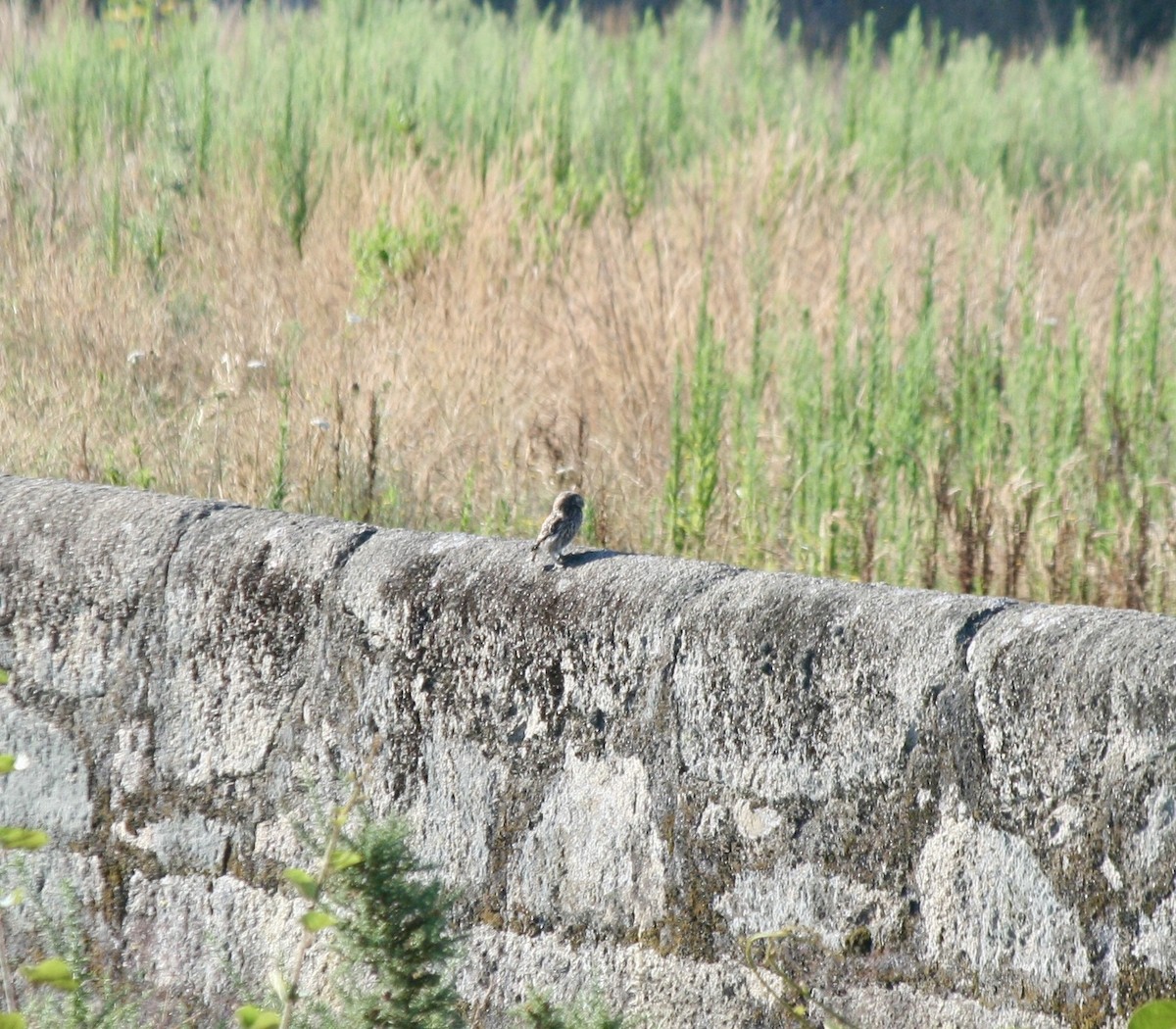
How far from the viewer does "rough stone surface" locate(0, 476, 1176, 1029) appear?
1715 mm

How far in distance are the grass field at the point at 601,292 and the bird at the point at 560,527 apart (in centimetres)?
101

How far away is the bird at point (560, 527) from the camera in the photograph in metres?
2.15

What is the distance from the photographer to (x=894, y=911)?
71.9 inches

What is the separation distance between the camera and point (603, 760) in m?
2.06

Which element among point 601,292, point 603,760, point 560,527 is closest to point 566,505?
point 560,527

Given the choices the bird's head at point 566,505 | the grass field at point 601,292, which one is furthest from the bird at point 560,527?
the grass field at point 601,292

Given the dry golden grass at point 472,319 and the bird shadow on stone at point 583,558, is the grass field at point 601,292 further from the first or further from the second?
the bird shadow on stone at point 583,558

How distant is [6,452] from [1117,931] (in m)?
2.86

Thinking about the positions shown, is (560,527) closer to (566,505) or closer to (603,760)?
(566,505)

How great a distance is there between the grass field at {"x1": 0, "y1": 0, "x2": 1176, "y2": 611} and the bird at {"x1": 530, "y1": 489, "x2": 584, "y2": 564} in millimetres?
1013

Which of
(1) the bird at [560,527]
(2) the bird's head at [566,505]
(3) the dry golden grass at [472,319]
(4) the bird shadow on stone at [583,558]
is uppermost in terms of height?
(3) the dry golden grass at [472,319]

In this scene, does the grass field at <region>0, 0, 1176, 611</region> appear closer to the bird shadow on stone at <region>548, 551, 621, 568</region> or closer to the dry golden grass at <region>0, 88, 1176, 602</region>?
the dry golden grass at <region>0, 88, 1176, 602</region>

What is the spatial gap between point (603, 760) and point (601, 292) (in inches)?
109

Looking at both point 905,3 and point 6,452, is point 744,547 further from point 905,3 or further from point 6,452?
point 905,3
